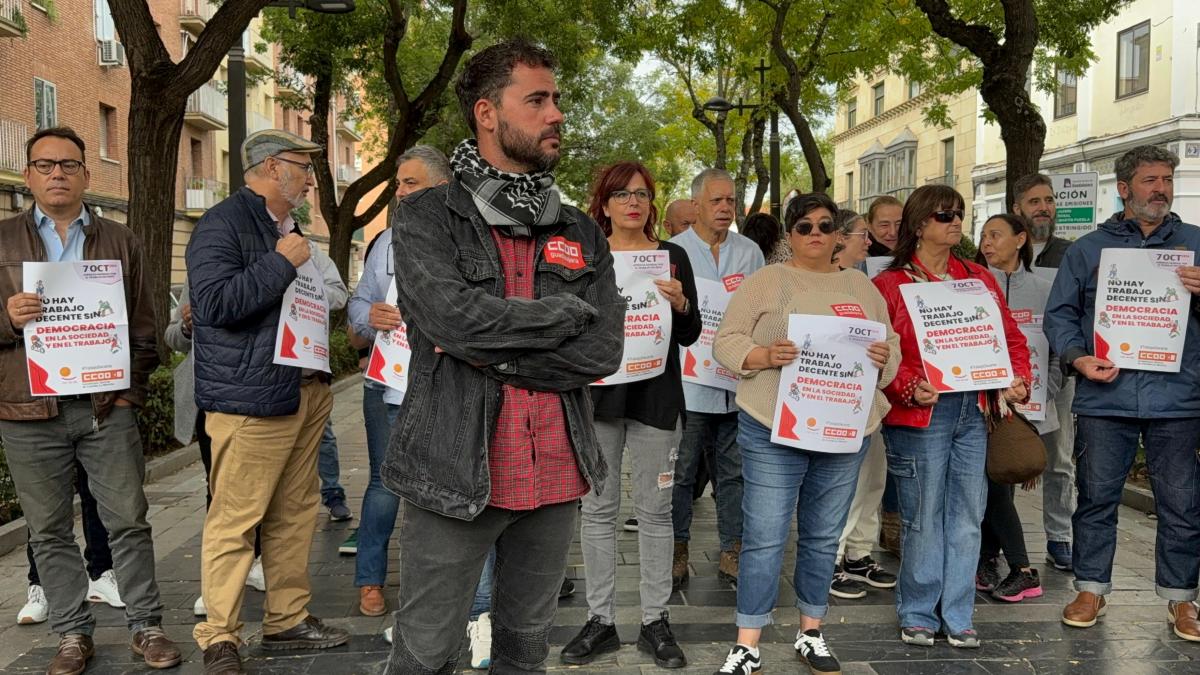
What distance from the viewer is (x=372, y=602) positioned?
525 cm

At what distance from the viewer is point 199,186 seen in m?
36.8

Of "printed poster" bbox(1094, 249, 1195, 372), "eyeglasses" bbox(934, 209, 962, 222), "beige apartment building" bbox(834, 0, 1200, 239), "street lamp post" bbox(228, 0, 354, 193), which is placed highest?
"beige apartment building" bbox(834, 0, 1200, 239)

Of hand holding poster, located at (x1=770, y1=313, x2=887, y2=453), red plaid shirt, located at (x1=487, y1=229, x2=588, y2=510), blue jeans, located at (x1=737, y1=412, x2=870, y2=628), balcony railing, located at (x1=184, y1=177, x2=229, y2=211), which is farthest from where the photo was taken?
balcony railing, located at (x1=184, y1=177, x2=229, y2=211)

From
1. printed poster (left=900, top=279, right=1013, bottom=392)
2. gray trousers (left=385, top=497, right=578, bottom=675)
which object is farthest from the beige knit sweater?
gray trousers (left=385, top=497, right=578, bottom=675)

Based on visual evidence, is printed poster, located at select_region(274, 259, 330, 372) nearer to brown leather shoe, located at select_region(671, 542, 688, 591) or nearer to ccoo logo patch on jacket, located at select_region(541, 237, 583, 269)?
ccoo logo patch on jacket, located at select_region(541, 237, 583, 269)

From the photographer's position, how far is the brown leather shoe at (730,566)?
231 inches

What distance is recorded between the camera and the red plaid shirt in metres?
2.75

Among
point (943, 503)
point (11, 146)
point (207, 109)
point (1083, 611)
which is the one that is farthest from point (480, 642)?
point (207, 109)

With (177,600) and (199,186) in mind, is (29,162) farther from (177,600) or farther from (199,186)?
(199,186)

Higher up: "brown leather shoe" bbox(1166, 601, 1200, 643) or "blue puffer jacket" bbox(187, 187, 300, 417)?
"blue puffer jacket" bbox(187, 187, 300, 417)

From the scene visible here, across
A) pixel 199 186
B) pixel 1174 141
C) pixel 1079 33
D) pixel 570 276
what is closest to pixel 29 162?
pixel 570 276

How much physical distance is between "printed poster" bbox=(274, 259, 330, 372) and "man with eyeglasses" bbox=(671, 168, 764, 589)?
1983mm

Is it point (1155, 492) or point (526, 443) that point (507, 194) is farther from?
point (1155, 492)

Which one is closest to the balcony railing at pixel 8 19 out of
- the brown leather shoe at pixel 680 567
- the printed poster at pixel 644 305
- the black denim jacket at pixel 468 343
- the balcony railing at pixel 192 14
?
the balcony railing at pixel 192 14
